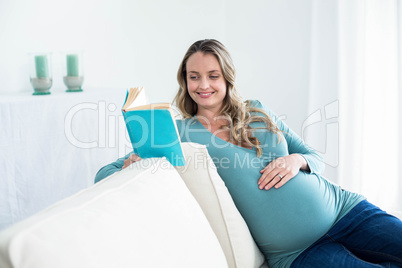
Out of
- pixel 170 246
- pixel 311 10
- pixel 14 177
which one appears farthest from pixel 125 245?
pixel 311 10

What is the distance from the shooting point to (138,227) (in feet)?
2.49

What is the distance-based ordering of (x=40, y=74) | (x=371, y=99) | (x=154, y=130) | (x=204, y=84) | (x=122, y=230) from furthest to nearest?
(x=371, y=99), (x=40, y=74), (x=204, y=84), (x=154, y=130), (x=122, y=230)

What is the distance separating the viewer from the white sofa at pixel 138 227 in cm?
61

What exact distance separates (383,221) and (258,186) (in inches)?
18.1

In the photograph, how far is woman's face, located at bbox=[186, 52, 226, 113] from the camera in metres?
1.62

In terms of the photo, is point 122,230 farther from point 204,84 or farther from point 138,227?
point 204,84

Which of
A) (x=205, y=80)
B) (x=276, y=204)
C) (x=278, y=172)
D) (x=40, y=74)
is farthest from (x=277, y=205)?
(x=40, y=74)

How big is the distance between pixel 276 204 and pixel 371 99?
75.2 inches

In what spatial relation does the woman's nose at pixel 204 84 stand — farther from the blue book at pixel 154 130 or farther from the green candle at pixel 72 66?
the green candle at pixel 72 66

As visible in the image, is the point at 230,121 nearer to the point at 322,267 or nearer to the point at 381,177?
the point at 322,267

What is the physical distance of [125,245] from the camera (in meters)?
0.70

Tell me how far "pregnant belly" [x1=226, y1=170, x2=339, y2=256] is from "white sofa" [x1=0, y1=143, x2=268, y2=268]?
11 centimetres

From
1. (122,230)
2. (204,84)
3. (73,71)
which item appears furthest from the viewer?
(73,71)

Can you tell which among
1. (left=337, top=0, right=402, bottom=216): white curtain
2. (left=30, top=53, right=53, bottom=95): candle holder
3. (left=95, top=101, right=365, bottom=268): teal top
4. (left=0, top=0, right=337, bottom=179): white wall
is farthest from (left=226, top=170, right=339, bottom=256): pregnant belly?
(left=337, top=0, right=402, bottom=216): white curtain
